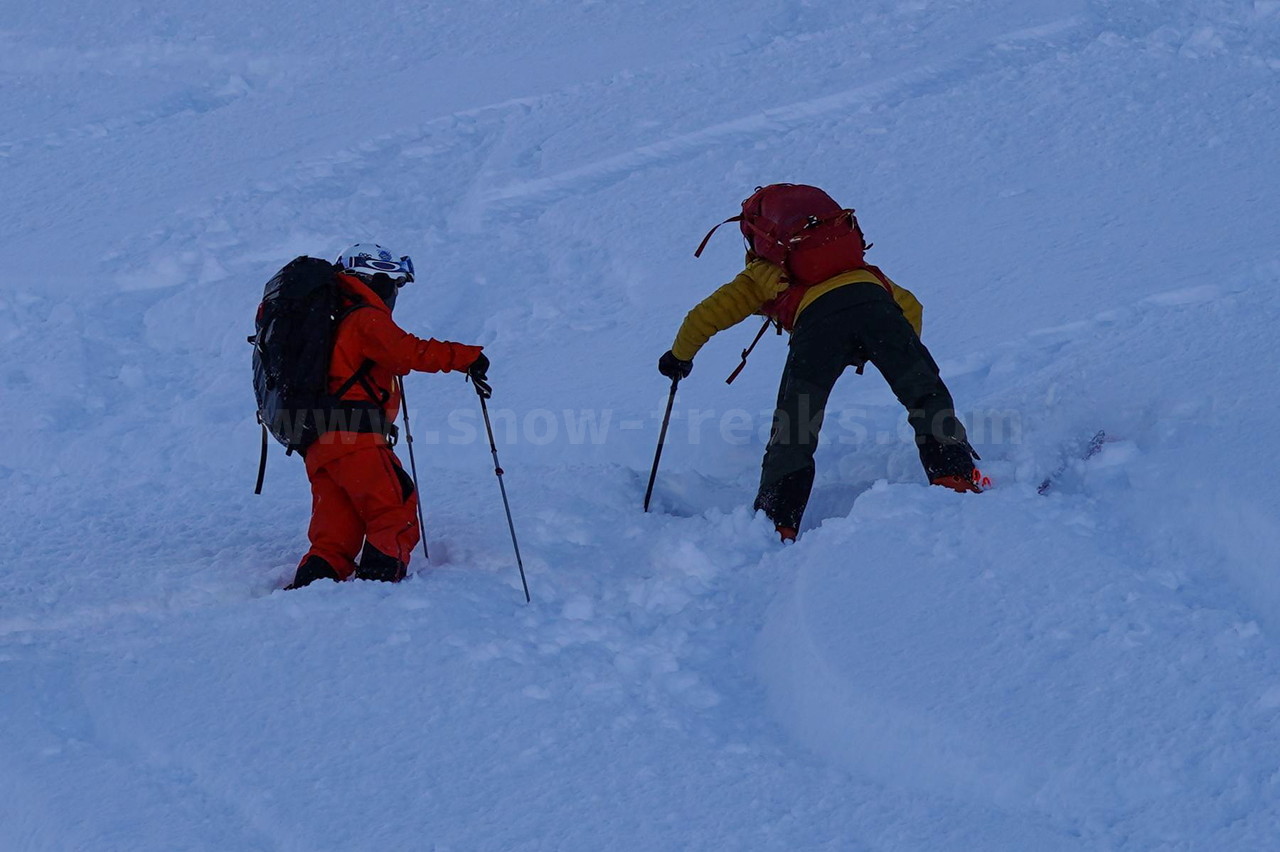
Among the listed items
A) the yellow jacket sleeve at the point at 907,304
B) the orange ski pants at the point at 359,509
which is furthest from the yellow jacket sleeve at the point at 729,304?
the orange ski pants at the point at 359,509

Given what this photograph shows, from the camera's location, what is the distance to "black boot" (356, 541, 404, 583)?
4945 millimetres

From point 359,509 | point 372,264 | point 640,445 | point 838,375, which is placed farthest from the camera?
point 640,445

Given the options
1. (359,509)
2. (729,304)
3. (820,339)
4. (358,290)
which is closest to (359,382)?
(358,290)

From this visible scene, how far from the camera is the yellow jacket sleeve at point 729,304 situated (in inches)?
205

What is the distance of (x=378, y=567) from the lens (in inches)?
195

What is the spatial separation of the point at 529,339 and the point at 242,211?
271 cm

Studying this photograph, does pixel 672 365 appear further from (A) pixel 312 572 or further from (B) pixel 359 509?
(A) pixel 312 572

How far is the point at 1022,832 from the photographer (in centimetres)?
323

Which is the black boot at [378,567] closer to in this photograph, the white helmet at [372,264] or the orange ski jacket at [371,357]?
the orange ski jacket at [371,357]

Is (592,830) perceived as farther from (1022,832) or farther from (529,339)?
(529,339)

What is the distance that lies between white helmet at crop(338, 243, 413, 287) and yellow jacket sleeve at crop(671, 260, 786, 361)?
123 centimetres

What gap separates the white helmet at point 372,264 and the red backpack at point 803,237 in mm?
→ 1350

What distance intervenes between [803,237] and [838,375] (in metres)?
0.58

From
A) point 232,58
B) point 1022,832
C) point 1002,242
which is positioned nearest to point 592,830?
point 1022,832
